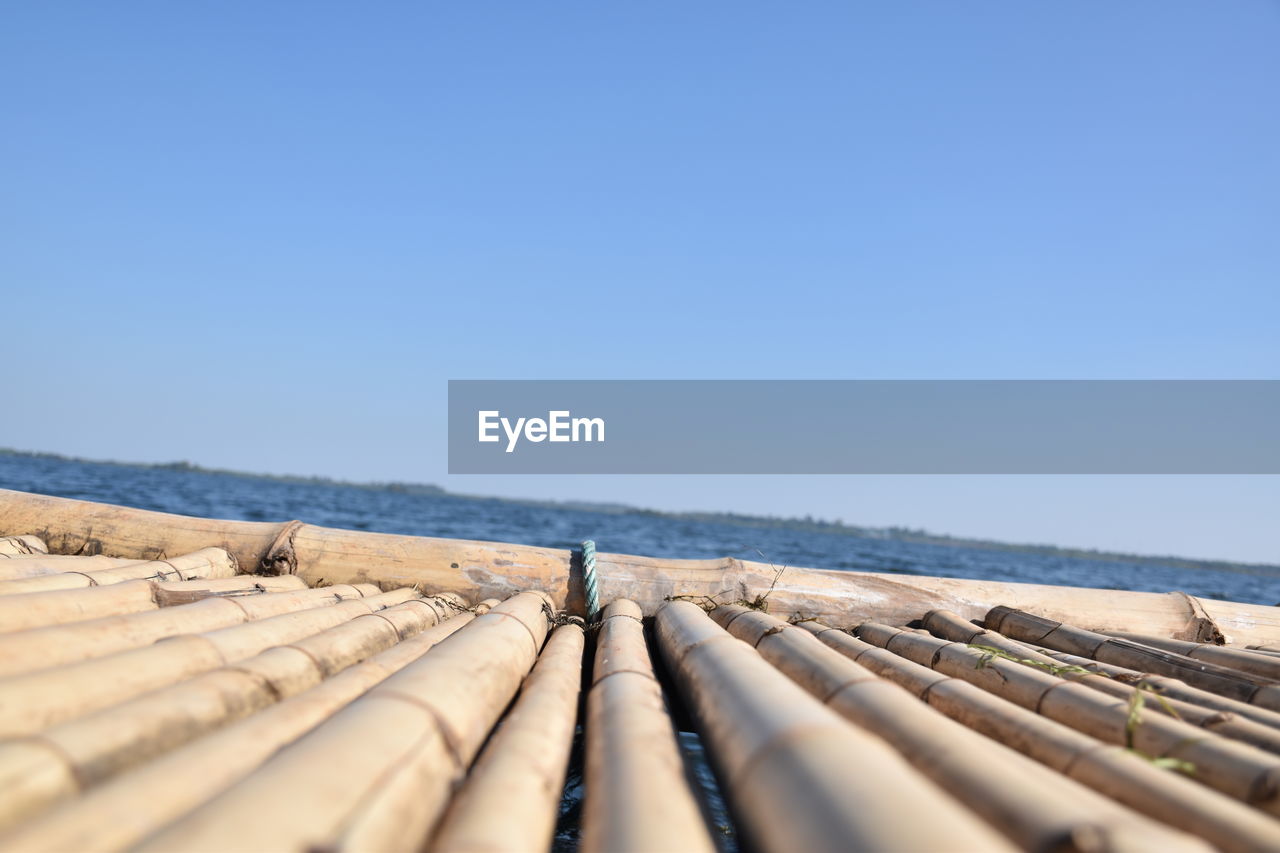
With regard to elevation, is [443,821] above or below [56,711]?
below

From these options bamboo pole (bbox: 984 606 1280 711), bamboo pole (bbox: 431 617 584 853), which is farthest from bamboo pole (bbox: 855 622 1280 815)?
bamboo pole (bbox: 431 617 584 853)

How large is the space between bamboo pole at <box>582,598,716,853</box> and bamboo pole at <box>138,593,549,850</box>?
1.33 feet

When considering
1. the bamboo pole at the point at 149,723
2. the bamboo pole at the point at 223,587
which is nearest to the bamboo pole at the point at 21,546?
the bamboo pole at the point at 223,587

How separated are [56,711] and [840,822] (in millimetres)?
2215

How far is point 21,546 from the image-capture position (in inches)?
203

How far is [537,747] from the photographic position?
2422mm

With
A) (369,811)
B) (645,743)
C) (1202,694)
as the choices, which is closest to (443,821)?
(369,811)

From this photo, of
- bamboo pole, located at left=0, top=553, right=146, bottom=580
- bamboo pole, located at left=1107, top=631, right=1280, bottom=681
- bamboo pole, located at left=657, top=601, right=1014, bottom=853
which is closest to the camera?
bamboo pole, located at left=657, top=601, right=1014, bottom=853

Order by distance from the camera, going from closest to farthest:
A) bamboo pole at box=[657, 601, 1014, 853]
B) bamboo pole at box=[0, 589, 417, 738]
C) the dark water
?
1. bamboo pole at box=[657, 601, 1014, 853]
2. bamboo pole at box=[0, 589, 417, 738]
3. the dark water

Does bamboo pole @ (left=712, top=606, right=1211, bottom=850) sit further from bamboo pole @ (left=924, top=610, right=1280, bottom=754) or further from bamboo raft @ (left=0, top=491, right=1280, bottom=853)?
bamboo pole @ (left=924, top=610, right=1280, bottom=754)

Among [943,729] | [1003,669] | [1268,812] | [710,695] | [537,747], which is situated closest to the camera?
[1268,812]

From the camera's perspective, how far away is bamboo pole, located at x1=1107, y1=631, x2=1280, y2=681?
3.80 m

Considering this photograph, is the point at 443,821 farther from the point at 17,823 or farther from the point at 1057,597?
the point at 1057,597

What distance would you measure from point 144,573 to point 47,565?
0.49 metres
